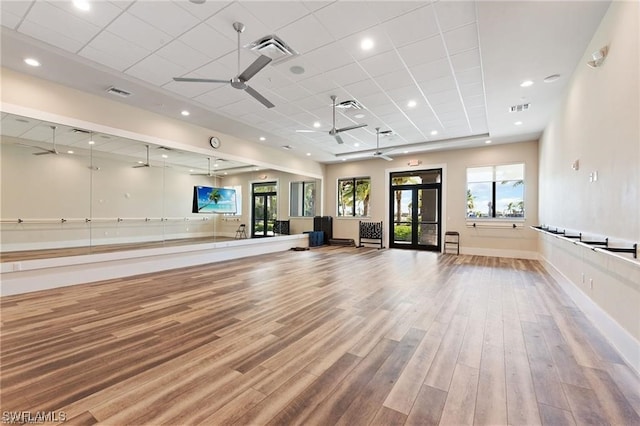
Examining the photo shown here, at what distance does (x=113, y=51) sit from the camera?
379 centimetres

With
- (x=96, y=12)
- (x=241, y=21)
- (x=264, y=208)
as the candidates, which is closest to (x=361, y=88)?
(x=241, y=21)

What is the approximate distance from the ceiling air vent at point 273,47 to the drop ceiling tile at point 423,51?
60.2 inches

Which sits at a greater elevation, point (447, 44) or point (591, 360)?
point (447, 44)

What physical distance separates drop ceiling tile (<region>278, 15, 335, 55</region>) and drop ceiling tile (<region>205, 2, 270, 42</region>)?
0.13m

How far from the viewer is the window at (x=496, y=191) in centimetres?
825

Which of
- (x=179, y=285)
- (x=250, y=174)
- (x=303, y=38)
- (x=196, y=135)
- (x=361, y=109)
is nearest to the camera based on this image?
(x=303, y=38)

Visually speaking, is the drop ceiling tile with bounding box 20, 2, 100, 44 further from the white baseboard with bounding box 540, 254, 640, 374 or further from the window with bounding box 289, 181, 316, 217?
the window with bounding box 289, 181, 316, 217

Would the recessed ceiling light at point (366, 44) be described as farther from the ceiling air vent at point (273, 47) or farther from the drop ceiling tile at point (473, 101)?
the drop ceiling tile at point (473, 101)

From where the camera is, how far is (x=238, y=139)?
314 inches

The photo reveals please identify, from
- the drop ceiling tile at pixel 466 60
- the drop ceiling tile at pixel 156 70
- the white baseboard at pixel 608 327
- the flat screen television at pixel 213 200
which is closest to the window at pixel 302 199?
the flat screen television at pixel 213 200

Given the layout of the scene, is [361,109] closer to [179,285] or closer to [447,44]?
[447,44]

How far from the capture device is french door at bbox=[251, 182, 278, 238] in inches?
376

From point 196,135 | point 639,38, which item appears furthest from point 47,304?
point 639,38

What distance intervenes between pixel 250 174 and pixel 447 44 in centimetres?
672
